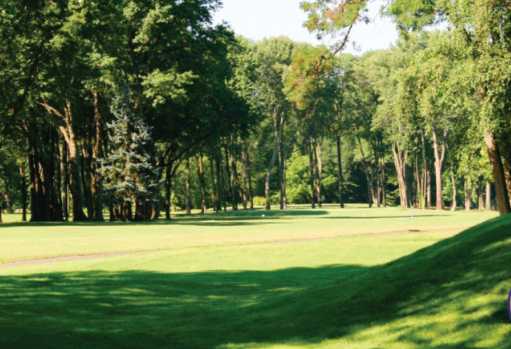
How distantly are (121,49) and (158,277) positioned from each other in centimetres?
3651

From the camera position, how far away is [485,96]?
3133 centimetres

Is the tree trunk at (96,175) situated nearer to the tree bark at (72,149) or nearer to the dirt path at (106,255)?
the tree bark at (72,149)

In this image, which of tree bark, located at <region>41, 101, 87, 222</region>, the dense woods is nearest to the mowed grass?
the dense woods

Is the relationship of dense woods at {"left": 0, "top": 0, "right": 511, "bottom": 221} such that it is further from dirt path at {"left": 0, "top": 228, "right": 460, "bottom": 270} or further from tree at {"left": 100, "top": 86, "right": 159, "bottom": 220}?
dirt path at {"left": 0, "top": 228, "right": 460, "bottom": 270}

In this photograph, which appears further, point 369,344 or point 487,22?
point 487,22

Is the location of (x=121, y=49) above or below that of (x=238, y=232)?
above

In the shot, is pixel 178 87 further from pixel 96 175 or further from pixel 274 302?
pixel 274 302

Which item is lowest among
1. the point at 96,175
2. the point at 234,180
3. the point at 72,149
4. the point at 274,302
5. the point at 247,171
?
the point at 274,302

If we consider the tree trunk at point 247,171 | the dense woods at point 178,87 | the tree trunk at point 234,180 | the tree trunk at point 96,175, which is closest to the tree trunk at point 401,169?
the dense woods at point 178,87

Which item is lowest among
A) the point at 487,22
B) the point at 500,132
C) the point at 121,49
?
the point at 500,132

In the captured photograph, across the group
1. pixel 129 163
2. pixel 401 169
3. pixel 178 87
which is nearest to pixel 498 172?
pixel 178 87

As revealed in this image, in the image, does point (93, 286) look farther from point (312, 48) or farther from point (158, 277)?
point (312, 48)

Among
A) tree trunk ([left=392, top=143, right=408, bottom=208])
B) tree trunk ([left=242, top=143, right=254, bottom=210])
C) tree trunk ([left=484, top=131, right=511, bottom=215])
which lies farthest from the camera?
tree trunk ([left=242, top=143, right=254, bottom=210])

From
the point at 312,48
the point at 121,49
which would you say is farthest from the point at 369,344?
the point at 121,49
